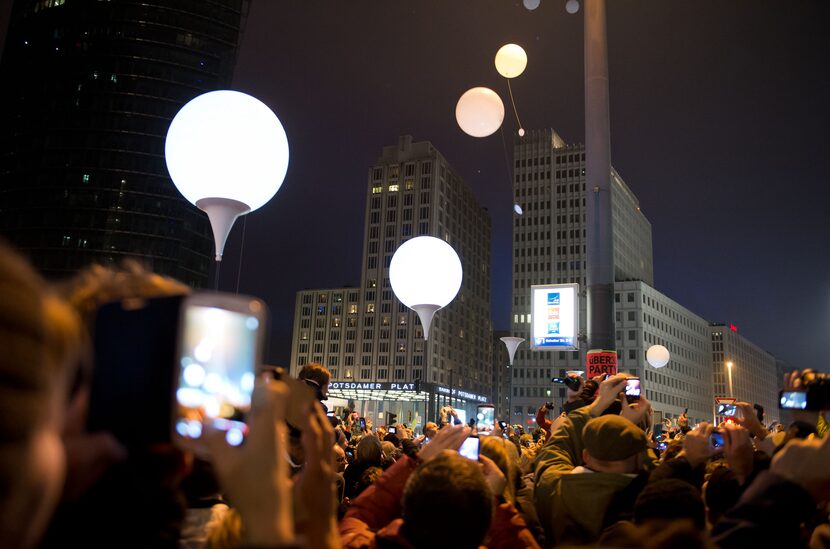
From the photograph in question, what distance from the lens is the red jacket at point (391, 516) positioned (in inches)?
103

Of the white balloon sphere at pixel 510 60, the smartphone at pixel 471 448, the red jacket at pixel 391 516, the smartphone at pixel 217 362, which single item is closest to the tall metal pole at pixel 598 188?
the white balloon sphere at pixel 510 60

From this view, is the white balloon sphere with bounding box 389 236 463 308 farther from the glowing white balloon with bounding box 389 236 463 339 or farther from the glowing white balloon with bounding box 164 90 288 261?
the glowing white balloon with bounding box 164 90 288 261

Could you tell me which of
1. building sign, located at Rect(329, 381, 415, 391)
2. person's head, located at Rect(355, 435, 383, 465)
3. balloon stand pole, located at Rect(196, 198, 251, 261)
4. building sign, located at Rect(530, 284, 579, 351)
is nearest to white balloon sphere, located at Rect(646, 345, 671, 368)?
building sign, located at Rect(530, 284, 579, 351)

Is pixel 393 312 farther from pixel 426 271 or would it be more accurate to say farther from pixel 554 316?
pixel 426 271

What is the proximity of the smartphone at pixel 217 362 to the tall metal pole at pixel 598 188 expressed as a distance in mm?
9737

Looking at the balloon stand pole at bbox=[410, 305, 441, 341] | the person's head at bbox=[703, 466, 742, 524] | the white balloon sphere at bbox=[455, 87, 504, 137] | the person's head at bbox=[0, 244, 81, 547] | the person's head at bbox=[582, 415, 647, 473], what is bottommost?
the person's head at bbox=[703, 466, 742, 524]

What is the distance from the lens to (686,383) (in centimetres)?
10900

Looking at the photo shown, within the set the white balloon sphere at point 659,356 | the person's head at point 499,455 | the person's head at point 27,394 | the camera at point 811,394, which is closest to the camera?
the person's head at point 27,394

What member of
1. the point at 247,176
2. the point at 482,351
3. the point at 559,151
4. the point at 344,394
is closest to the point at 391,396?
the point at 344,394

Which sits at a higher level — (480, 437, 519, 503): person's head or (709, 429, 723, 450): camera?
(709, 429, 723, 450): camera

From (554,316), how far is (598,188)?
8.16 m

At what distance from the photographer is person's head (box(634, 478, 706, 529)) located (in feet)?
6.96

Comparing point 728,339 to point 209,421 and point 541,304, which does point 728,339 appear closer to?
point 541,304

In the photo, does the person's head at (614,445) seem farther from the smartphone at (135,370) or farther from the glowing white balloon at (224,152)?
the glowing white balloon at (224,152)
